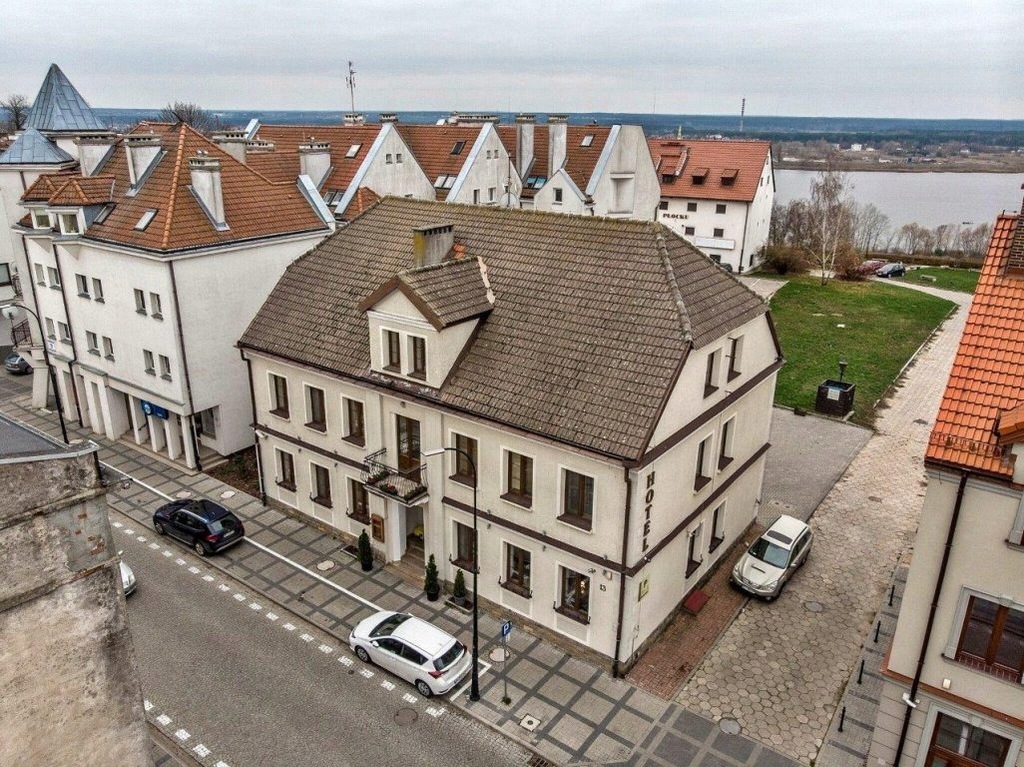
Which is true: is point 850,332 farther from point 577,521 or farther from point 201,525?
point 201,525

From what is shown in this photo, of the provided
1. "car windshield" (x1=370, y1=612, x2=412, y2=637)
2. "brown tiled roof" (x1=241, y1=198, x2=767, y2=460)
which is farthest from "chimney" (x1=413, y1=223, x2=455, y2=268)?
"car windshield" (x1=370, y1=612, x2=412, y2=637)

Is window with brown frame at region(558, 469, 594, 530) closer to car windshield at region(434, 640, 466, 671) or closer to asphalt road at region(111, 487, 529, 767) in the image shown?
car windshield at region(434, 640, 466, 671)

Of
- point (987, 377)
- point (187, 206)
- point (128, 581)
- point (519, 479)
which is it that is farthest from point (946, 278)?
point (128, 581)

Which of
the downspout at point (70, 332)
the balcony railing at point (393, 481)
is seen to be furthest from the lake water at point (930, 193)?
the balcony railing at point (393, 481)

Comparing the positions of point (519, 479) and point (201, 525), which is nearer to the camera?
point (519, 479)

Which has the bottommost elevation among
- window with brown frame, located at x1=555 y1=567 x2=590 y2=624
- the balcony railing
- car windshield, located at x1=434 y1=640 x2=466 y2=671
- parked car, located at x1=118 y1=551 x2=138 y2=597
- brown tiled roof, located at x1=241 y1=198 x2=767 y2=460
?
parked car, located at x1=118 y1=551 x2=138 y2=597

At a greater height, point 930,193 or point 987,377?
point 987,377

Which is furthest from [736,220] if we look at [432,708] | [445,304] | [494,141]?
[432,708]
